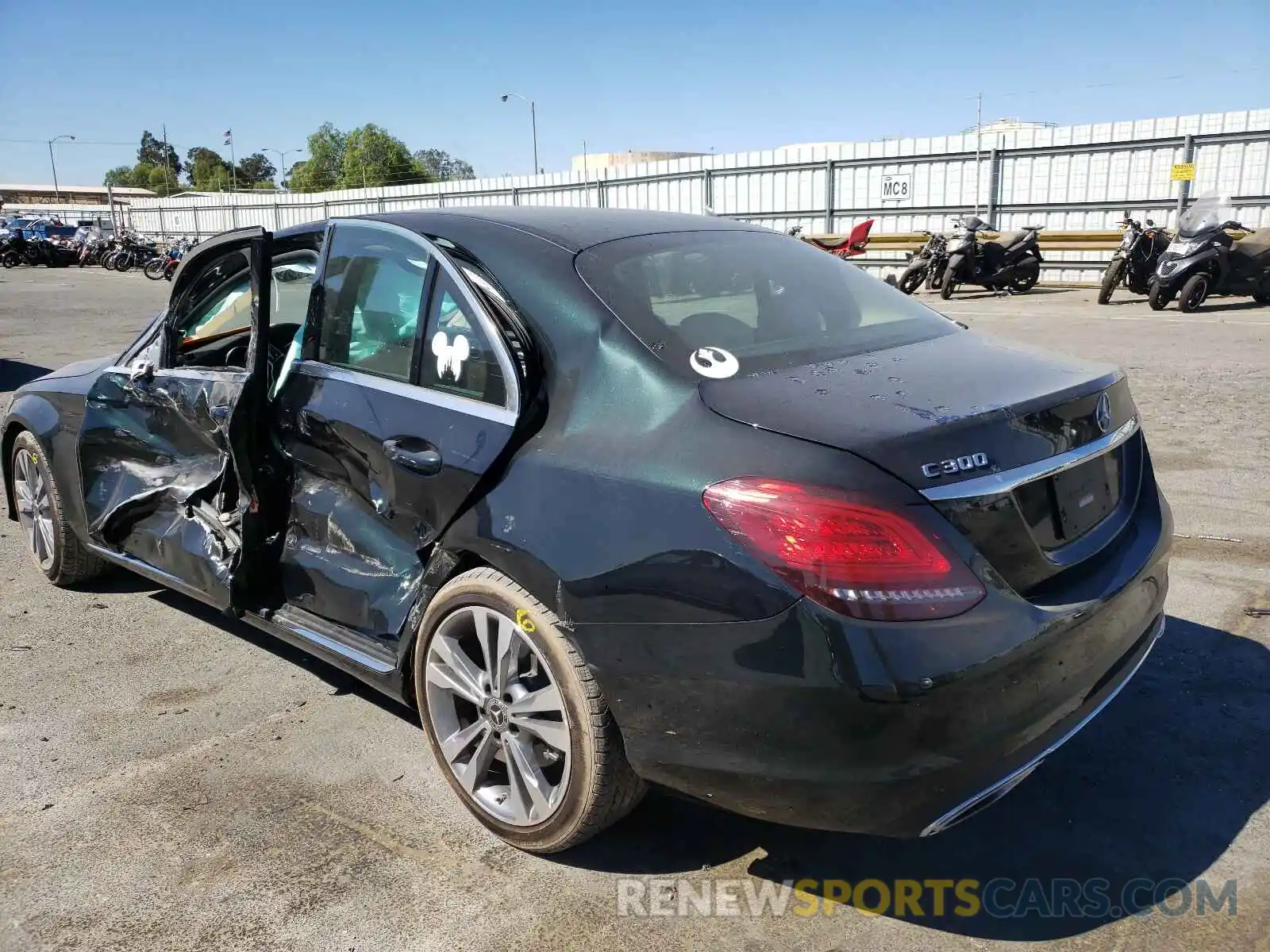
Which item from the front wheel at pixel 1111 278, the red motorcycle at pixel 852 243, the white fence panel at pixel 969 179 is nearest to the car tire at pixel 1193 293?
the front wheel at pixel 1111 278

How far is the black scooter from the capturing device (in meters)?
17.4

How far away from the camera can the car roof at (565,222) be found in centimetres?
302

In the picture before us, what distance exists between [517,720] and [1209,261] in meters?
14.3

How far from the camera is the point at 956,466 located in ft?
7.20

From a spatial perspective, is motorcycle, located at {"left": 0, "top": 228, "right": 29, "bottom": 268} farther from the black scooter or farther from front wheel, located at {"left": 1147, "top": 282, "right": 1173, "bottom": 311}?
front wheel, located at {"left": 1147, "top": 282, "right": 1173, "bottom": 311}

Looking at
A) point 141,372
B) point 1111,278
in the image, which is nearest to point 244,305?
point 141,372

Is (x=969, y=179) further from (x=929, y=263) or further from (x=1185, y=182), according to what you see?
(x=929, y=263)

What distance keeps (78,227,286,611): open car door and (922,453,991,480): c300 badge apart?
7.39ft

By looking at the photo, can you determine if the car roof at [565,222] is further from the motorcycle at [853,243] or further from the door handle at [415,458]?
the motorcycle at [853,243]

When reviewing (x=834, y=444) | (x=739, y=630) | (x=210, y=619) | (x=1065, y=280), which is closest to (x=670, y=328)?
(x=834, y=444)

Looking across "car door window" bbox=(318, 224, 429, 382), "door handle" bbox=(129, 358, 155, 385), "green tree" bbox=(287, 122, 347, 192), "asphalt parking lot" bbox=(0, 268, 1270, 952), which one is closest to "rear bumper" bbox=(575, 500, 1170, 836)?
"asphalt parking lot" bbox=(0, 268, 1270, 952)

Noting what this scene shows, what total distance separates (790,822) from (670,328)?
125 centimetres

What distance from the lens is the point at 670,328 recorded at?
2.64 meters

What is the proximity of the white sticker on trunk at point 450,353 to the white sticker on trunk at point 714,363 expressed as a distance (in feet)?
2.26
